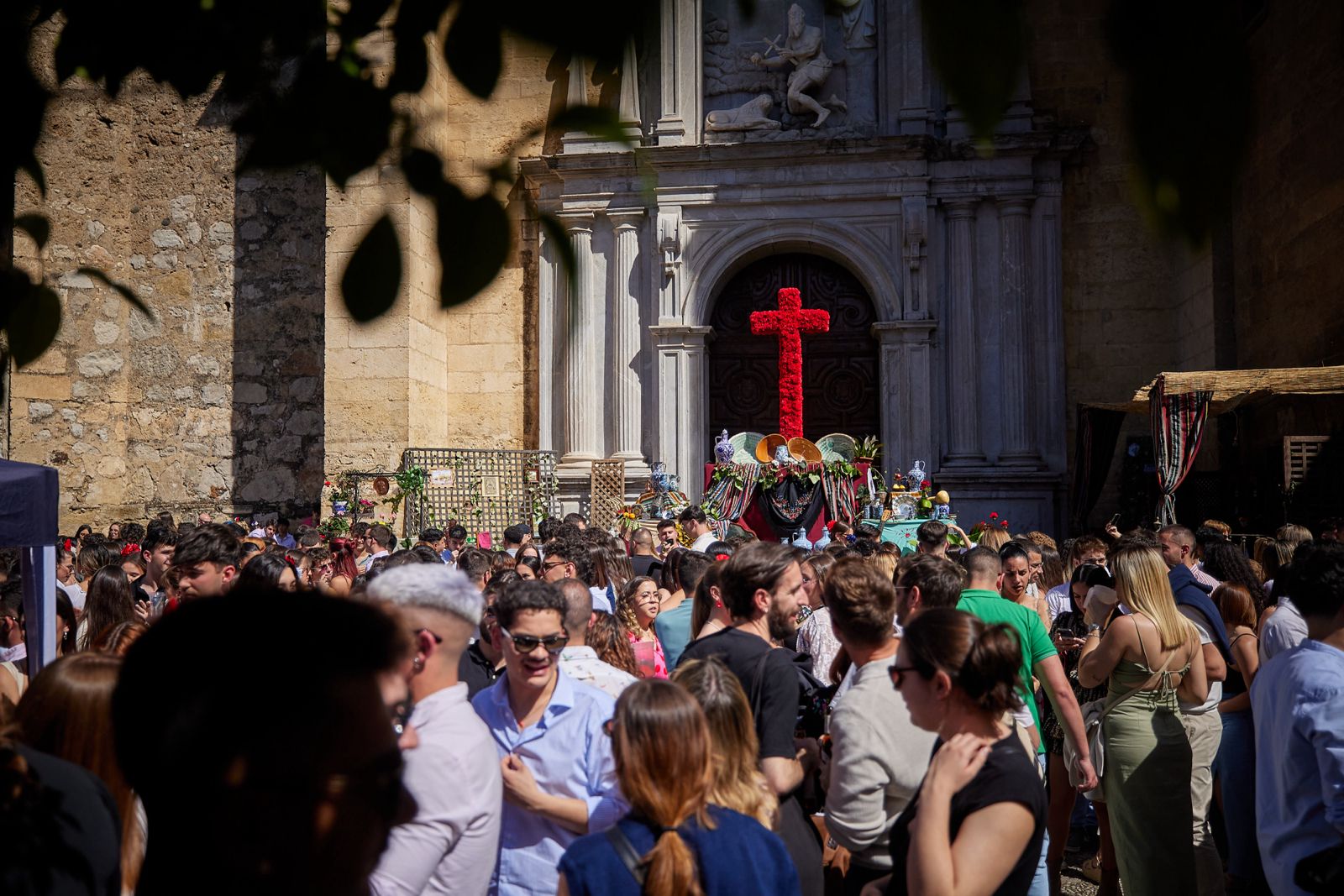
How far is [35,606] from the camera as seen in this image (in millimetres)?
6059

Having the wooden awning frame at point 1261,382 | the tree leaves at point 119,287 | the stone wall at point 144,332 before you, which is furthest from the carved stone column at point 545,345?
the tree leaves at point 119,287

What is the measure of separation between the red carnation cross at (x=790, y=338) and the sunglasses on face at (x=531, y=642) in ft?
41.5

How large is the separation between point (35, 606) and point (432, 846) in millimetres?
4231

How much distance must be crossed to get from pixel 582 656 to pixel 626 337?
12692 mm

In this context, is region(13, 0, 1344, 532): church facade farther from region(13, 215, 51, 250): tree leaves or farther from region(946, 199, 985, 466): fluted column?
region(13, 215, 51, 250): tree leaves

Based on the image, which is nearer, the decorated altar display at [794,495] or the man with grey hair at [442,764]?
the man with grey hair at [442,764]

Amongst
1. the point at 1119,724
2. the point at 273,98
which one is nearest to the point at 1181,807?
the point at 1119,724

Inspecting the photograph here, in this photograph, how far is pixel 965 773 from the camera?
2777mm

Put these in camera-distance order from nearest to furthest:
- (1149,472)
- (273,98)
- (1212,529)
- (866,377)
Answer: (273,98)
(1212,529)
(1149,472)
(866,377)

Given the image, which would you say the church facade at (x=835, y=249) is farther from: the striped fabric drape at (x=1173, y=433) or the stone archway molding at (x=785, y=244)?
the striped fabric drape at (x=1173, y=433)

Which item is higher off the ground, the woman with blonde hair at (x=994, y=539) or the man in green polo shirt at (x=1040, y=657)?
the woman with blonde hair at (x=994, y=539)

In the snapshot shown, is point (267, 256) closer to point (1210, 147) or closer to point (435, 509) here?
point (435, 509)

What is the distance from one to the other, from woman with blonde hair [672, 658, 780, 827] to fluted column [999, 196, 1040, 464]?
1351 cm

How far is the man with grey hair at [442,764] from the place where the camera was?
2.80m
